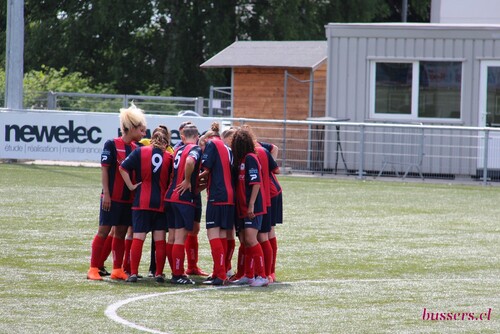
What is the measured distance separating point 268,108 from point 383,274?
59.3 ft

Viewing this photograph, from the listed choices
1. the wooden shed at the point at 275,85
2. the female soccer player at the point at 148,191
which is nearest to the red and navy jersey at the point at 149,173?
the female soccer player at the point at 148,191

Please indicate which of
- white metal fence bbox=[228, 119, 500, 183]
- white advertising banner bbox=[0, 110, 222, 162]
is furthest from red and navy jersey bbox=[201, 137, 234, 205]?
white advertising banner bbox=[0, 110, 222, 162]

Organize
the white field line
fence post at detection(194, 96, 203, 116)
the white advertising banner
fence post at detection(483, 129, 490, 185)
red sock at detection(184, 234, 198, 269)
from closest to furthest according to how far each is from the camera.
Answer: the white field line, red sock at detection(184, 234, 198, 269), fence post at detection(483, 129, 490, 185), the white advertising banner, fence post at detection(194, 96, 203, 116)

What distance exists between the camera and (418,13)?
50.5 m

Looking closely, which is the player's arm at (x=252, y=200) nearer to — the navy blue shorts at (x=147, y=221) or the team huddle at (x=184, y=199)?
the team huddle at (x=184, y=199)

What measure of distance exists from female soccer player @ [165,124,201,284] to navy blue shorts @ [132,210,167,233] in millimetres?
161

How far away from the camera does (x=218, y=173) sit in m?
10.7

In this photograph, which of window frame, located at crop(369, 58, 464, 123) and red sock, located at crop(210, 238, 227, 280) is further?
window frame, located at crop(369, 58, 464, 123)

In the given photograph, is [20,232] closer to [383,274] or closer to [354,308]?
[383,274]

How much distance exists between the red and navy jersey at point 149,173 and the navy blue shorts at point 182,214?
137mm

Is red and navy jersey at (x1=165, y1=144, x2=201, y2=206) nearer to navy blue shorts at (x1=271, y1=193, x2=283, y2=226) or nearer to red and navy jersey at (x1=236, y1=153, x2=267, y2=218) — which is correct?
red and navy jersey at (x1=236, y1=153, x2=267, y2=218)

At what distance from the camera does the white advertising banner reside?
80.0 ft

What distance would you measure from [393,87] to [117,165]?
14.9 meters

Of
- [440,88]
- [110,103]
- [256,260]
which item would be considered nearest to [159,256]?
[256,260]
